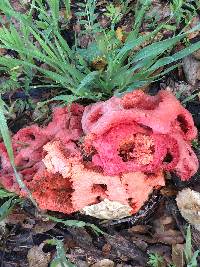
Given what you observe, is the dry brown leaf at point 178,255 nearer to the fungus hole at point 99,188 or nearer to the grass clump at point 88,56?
the fungus hole at point 99,188

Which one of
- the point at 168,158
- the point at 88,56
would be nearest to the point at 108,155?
the point at 168,158

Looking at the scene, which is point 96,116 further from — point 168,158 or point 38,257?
point 38,257

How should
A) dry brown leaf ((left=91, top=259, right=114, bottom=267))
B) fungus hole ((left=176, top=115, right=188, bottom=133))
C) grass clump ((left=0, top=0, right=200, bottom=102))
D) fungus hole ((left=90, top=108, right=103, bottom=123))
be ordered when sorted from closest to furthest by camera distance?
fungus hole ((left=90, top=108, right=103, bottom=123)) < fungus hole ((left=176, top=115, right=188, bottom=133)) < grass clump ((left=0, top=0, right=200, bottom=102)) < dry brown leaf ((left=91, top=259, right=114, bottom=267))

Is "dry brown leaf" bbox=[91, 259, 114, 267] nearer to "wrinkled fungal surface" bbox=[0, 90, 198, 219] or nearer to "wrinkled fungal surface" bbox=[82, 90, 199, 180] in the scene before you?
"wrinkled fungal surface" bbox=[0, 90, 198, 219]

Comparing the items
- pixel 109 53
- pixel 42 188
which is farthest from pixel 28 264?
pixel 109 53

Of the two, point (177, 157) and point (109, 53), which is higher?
point (109, 53)

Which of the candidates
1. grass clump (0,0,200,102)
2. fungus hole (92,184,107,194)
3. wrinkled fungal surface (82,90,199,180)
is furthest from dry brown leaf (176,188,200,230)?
grass clump (0,0,200,102)

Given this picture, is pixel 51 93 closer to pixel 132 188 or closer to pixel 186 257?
pixel 132 188

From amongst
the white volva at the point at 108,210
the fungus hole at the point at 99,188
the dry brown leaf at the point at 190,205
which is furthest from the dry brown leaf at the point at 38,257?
the dry brown leaf at the point at 190,205
